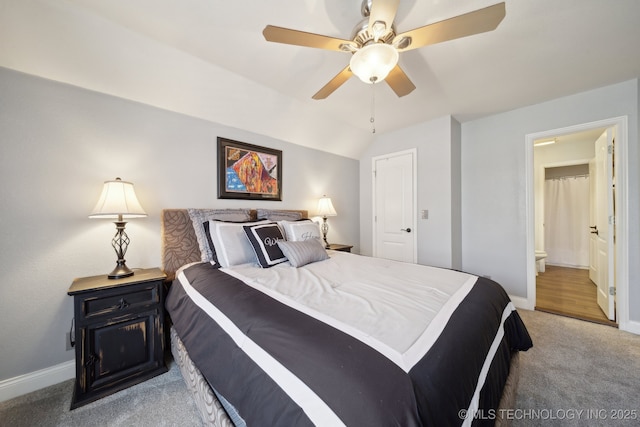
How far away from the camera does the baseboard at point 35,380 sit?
1479mm

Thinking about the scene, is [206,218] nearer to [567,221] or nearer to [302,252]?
[302,252]

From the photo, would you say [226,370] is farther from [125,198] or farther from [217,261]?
[125,198]

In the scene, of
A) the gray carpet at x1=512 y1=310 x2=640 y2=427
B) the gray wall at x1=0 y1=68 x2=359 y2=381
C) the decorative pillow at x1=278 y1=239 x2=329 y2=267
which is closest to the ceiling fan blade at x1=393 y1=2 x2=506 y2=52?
the decorative pillow at x1=278 y1=239 x2=329 y2=267

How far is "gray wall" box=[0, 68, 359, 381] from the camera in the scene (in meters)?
1.53

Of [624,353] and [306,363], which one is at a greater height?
[306,363]

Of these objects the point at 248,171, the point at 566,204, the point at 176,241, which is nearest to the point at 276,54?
the point at 248,171

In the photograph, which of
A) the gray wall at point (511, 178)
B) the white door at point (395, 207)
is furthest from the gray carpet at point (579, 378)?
the white door at point (395, 207)

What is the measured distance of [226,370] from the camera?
957mm

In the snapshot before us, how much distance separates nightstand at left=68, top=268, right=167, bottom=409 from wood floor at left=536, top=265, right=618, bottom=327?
13.5ft

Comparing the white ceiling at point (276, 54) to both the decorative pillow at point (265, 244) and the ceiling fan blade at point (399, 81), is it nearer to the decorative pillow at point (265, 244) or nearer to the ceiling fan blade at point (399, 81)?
the ceiling fan blade at point (399, 81)

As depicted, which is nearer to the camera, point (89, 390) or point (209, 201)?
point (89, 390)

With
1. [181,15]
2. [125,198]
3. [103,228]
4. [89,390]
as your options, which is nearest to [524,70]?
[181,15]

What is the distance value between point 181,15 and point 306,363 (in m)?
2.16

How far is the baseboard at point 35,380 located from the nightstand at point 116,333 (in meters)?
0.37
